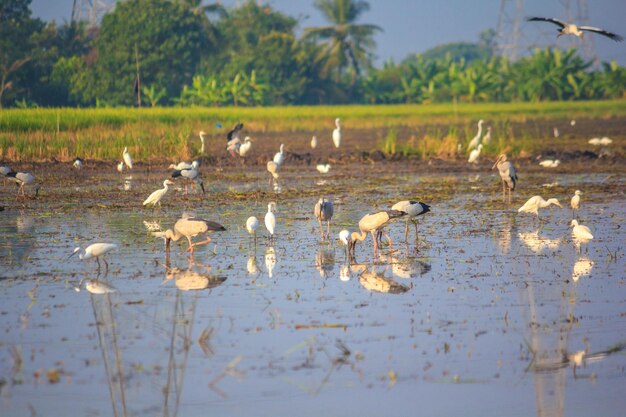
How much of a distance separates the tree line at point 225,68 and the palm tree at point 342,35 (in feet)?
0.29

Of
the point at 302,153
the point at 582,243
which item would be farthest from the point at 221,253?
the point at 302,153

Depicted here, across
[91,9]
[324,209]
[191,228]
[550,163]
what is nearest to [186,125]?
[550,163]

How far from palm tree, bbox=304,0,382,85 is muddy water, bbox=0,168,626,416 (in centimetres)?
5687

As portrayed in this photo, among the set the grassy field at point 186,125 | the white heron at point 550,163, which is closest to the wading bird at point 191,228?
the white heron at point 550,163

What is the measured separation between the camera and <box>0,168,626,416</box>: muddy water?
6.96 metres

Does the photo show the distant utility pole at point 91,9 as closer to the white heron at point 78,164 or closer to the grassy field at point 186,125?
the grassy field at point 186,125

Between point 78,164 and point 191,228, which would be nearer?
point 191,228

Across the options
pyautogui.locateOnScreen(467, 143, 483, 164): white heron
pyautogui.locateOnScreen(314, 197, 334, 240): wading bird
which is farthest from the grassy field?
pyautogui.locateOnScreen(314, 197, 334, 240): wading bird

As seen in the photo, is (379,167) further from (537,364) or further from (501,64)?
(501,64)

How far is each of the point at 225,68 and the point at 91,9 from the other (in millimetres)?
18903

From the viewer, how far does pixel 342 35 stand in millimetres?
72812

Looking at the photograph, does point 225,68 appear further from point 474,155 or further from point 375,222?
point 375,222

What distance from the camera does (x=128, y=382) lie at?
7.20 meters

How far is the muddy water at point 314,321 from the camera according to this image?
22.8 feet
